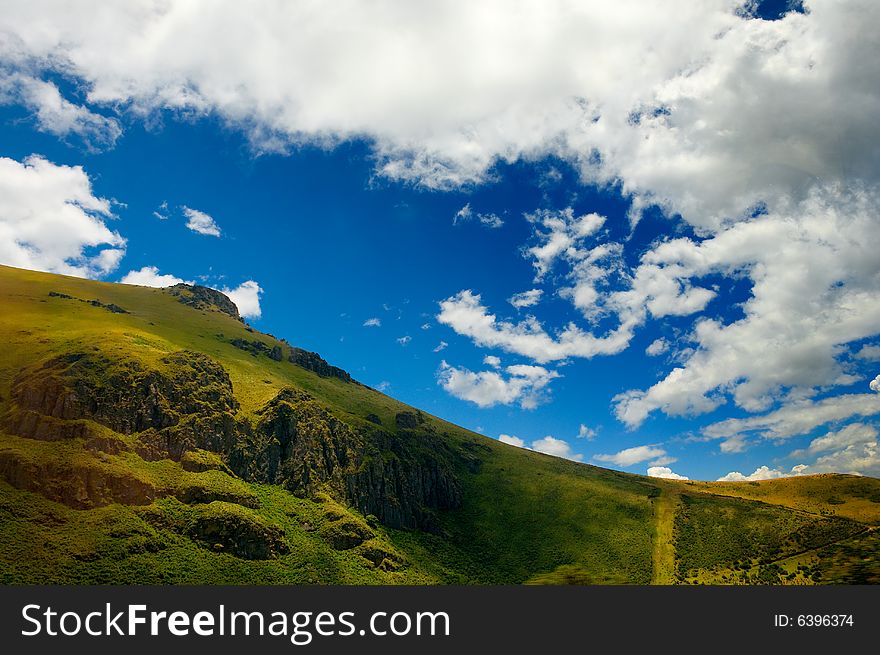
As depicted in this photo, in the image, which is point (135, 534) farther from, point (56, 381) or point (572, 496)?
point (572, 496)

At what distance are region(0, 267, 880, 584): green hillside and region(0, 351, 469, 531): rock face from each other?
52 centimetres

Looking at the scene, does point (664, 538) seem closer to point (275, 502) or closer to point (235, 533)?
point (275, 502)

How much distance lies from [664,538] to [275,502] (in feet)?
385

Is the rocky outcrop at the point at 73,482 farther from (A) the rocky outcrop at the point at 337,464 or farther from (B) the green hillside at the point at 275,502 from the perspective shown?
(A) the rocky outcrop at the point at 337,464

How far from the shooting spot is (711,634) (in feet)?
189

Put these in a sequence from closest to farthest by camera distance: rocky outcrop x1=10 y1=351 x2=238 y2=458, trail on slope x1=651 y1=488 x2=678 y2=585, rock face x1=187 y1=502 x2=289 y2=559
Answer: rock face x1=187 y1=502 x2=289 y2=559, rocky outcrop x1=10 y1=351 x2=238 y2=458, trail on slope x1=651 y1=488 x2=678 y2=585

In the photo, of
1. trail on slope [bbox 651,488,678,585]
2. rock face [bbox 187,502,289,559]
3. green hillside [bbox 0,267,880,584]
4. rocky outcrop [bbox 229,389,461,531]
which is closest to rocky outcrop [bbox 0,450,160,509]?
green hillside [bbox 0,267,880,584]

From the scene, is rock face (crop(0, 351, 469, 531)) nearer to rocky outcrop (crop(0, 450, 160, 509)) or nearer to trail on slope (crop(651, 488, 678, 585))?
rocky outcrop (crop(0, 450, 160, 509))

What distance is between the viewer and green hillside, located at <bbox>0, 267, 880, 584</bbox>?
96.3 metres

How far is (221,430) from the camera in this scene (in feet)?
453

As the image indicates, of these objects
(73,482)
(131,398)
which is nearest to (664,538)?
(73,482)

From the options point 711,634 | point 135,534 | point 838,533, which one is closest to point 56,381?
point 135,534

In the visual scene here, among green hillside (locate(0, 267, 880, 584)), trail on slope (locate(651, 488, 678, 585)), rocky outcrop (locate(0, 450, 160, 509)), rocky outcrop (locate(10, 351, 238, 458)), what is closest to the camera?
rocky outcrop (locate(0, 450, 160, 509))

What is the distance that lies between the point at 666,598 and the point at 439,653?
3458 cm
